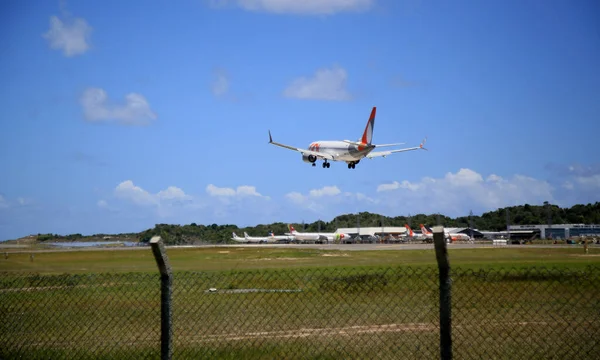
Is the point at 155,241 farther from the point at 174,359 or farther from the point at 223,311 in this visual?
the point at 223,311

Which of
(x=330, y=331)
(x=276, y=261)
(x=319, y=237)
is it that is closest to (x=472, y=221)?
(x=319, y=237)

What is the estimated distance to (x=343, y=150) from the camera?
66625mm

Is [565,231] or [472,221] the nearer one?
[565,231]

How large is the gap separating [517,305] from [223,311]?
20.2 feet

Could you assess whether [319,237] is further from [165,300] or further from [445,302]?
[445,302]

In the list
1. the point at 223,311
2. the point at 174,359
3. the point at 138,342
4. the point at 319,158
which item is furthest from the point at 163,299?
the point at 319,158

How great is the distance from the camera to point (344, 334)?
11148mm

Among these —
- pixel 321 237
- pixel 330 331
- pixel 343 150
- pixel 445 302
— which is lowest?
pixel 330 331

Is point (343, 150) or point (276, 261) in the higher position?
point (343, 150)

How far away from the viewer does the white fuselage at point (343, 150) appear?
6562 centimetres

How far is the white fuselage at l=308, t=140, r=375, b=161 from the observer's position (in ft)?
215

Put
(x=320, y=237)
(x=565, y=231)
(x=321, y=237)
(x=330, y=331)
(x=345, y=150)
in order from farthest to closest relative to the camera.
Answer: (x=320, y=237) < (x=321, y=237) < (x=565, y=231) < (x=345, y=150) < (x=330, y=331)

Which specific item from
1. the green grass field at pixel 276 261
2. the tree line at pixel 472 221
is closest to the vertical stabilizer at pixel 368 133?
the green grass field at pixel 276 261

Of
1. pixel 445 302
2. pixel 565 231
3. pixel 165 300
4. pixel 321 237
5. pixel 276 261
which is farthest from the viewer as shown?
pixel 321 237
